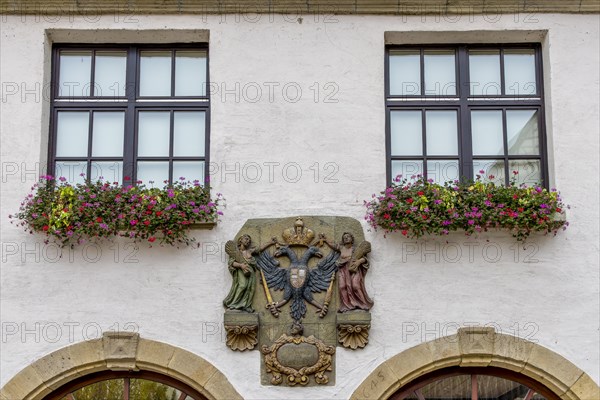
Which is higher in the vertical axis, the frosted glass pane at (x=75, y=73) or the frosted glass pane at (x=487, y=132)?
the frosted glass pane at (x=75, y=73)

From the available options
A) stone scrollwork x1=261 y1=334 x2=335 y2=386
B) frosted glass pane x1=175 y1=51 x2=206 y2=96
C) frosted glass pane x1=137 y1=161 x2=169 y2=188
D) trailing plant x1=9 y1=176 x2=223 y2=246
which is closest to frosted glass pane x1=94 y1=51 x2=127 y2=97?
frosted glass pane x1=175 y1=51 x2=206 y2=96

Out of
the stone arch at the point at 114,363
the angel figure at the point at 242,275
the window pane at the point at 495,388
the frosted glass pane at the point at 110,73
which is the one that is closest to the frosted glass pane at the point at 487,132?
the window pane at the point at 495,388

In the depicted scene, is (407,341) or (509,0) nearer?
(407,341)

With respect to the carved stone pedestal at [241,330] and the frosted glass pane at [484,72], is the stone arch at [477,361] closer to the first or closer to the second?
the carved stone pedestal at [241,330]

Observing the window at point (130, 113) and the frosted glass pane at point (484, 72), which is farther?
the frosted glass pane at point (484, 72)

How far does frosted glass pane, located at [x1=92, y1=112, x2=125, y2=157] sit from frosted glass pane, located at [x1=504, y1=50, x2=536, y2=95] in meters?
3.52

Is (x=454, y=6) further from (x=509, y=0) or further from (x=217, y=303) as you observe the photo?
(x=217, y=303)

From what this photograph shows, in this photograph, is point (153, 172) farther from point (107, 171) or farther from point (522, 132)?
point (522, 132)

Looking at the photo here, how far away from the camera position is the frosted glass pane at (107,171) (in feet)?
35.8

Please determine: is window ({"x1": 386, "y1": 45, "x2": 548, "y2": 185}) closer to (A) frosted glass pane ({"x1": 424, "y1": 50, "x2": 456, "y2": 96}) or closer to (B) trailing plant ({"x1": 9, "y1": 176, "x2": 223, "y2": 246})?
(A) frosted glass pane ({"x1": 424, "y1": 50, "x2": 456, "y2": 96})

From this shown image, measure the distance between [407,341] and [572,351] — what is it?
1.38m

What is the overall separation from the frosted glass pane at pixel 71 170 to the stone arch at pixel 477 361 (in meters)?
3.11

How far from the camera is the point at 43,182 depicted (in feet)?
35.1

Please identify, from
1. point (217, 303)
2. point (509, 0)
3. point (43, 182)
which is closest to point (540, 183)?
point (509, 0)
